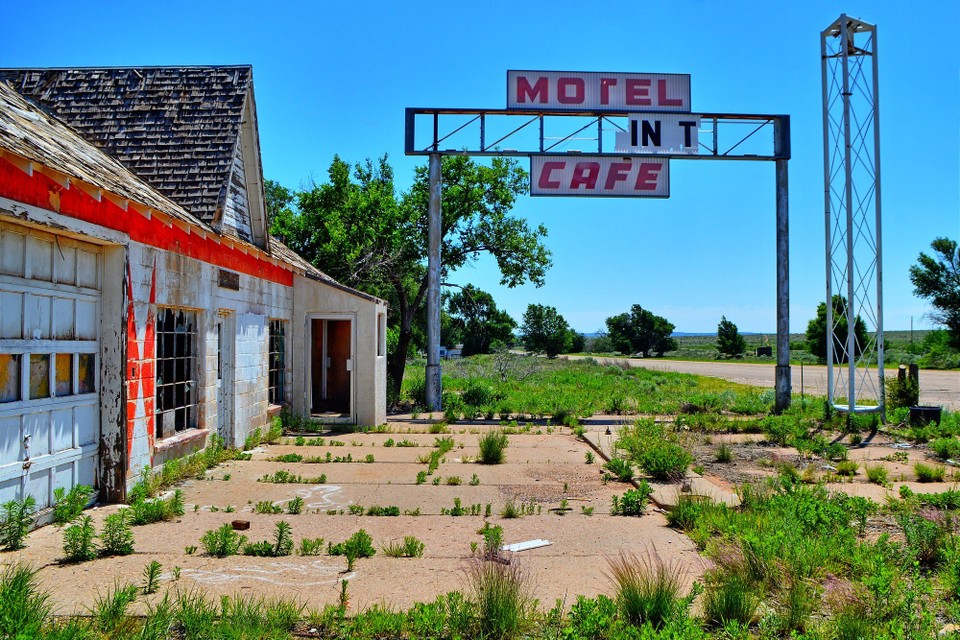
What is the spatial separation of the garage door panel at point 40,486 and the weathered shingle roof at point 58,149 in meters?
2.71

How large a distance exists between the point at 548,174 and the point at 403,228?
528cm

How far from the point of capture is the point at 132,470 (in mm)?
7996

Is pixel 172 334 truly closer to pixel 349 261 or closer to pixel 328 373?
pixel 328 373

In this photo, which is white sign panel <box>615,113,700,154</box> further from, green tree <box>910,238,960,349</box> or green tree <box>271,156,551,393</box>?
green tree <box>910,238,960,349</box>

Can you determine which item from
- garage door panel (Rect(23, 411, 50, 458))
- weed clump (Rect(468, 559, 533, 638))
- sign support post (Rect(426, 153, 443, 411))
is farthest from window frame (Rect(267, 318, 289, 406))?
weed clump (Rect(468, 559, 533, 638))

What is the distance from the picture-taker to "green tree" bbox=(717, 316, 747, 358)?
250ft

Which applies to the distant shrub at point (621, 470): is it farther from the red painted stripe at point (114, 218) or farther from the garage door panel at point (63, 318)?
the garage door panel at point (63, 318)

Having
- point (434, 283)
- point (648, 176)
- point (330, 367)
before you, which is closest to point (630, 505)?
point (330, 367)

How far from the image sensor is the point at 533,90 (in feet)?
56.0

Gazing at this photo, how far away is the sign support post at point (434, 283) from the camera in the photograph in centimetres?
1750

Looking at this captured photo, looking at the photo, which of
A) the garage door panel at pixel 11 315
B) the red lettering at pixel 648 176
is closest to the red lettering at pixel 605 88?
the red lettering at pixel 648 176

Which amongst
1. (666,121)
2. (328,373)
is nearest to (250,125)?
(328,373)

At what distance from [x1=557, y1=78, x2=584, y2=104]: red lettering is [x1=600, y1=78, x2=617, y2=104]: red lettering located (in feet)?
1.55

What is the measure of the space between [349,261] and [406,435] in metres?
6.02
